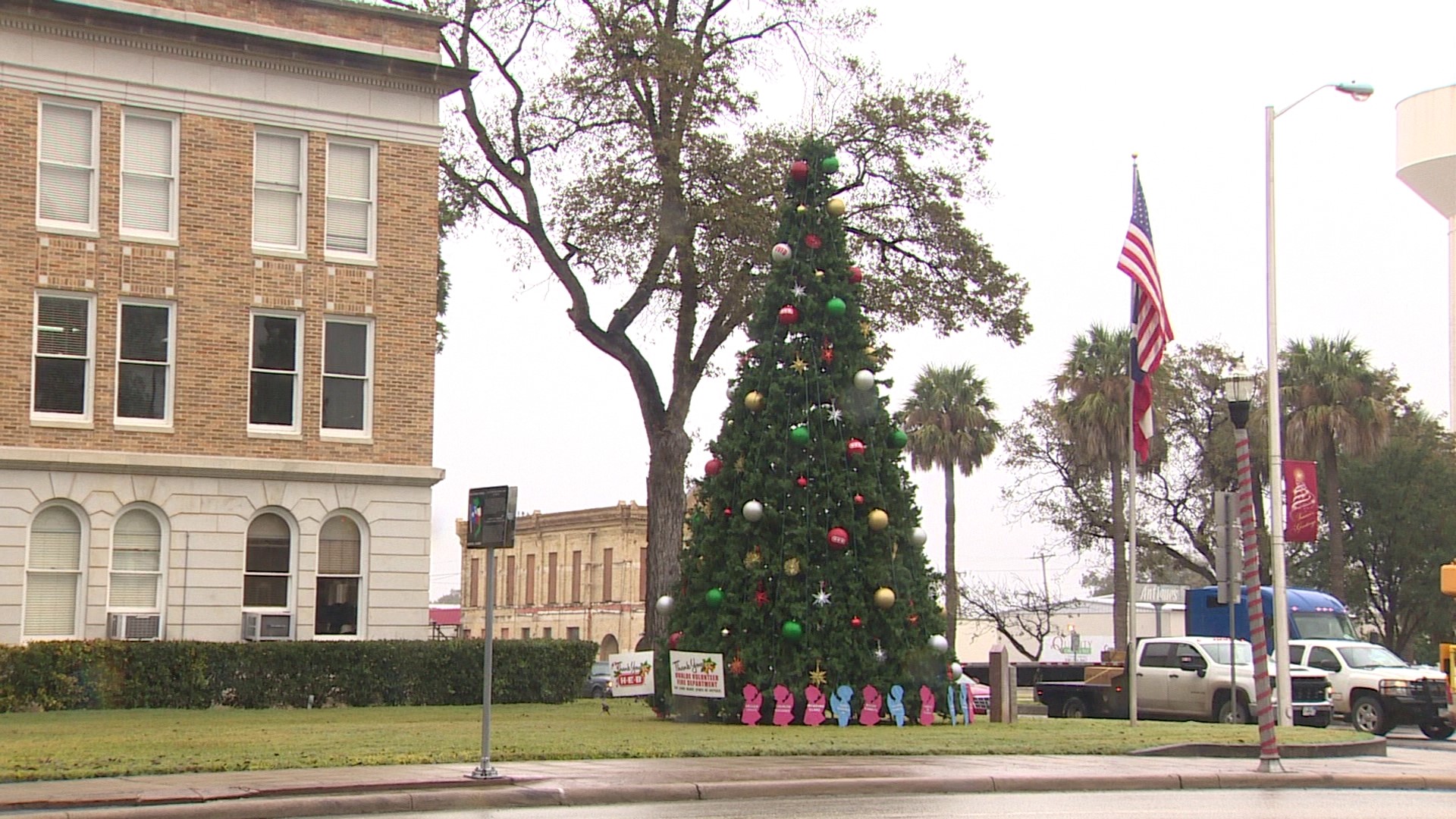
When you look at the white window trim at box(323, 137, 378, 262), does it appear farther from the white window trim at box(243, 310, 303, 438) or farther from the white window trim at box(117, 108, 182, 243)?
the white window trim at box(117, 108, 182, 243)

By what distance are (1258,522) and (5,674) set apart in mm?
41352

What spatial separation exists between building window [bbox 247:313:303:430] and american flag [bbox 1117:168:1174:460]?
14.9m

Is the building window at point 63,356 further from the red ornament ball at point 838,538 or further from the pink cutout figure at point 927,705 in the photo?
the pink cutout figure at point 927,705

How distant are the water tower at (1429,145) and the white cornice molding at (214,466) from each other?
61543 mm

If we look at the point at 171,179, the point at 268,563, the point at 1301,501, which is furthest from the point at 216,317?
the point at 1301,501

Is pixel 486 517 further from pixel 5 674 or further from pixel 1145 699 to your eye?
pixel 1145 699

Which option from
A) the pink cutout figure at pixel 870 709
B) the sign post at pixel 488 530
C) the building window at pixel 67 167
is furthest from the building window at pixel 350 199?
the sign post at pixel 488 530

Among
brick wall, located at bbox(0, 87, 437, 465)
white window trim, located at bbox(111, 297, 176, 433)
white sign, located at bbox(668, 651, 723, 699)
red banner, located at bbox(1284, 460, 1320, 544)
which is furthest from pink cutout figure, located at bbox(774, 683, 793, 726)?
red banner, located at bbox(1284, 460, 1320, 544)

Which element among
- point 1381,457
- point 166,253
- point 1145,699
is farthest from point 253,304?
point 1381,457

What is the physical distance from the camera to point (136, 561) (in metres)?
30.7

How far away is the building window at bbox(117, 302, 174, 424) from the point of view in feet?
101

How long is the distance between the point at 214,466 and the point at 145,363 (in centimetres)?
216

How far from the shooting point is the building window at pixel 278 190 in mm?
32156

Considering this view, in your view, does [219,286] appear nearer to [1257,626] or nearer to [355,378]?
[355,378]
